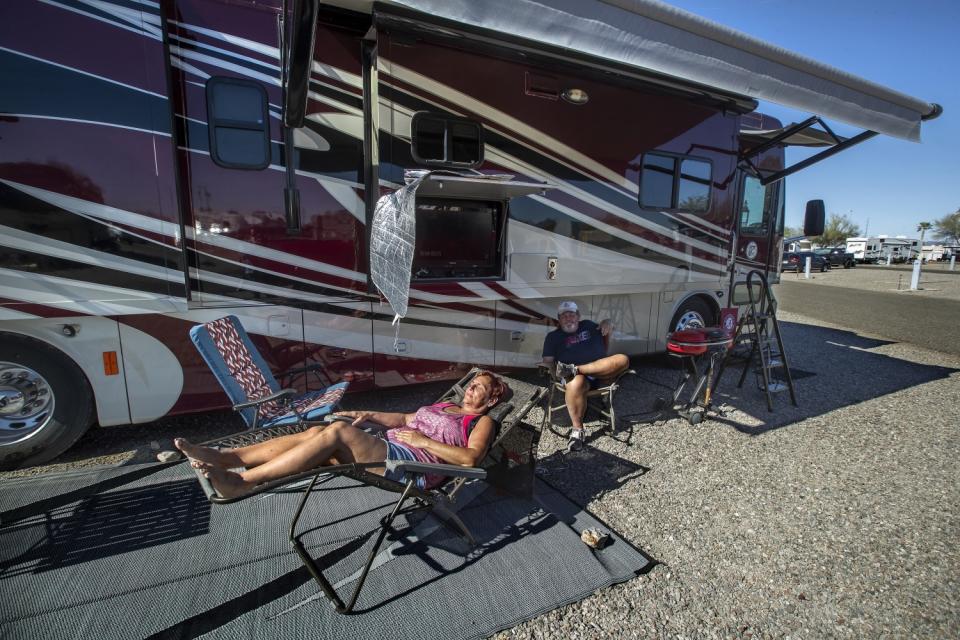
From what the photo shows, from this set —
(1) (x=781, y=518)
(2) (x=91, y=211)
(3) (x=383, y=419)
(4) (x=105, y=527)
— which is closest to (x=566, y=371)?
(3) (x=383, y=419)

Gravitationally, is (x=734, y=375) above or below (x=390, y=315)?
below

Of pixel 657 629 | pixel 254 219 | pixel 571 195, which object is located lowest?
pixel 657 629

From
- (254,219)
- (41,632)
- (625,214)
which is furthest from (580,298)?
(41,632)

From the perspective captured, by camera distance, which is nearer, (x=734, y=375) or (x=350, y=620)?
(x=350, y=620)

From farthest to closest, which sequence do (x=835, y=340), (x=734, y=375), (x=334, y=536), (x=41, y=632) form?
(x=835, y=340) < (x=734, y=375) < (x=334, y=536) < (x=41, y=632)

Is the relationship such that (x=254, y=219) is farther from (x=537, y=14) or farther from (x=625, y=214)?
(x=625, y=214)

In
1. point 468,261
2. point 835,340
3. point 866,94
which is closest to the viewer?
point 866,94

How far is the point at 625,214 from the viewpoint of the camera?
4.76 m

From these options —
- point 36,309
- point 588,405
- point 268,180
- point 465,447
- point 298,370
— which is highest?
point 268,180

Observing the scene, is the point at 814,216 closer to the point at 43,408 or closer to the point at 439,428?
the point at 439,428

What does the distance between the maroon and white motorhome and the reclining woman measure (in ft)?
3.74

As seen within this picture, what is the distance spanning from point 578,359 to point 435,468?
213 cm

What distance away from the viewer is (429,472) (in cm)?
224

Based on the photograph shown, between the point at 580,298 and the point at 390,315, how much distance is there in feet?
6.63
